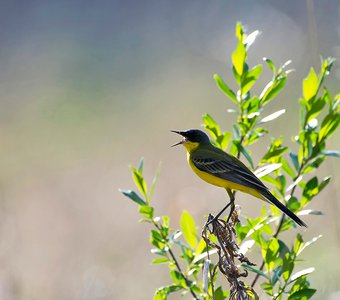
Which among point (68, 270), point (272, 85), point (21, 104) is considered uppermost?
point (21, 104)

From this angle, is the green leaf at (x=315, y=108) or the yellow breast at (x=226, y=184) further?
the yellow breast at (x=226, y=184)

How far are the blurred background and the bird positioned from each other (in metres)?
0.68

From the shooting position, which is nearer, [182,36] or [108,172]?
[108,172]

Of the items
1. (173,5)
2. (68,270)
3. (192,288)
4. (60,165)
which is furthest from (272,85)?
(173,5)

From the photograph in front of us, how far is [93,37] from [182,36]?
2.44 metres

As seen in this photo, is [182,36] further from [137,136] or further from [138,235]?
[138,235]

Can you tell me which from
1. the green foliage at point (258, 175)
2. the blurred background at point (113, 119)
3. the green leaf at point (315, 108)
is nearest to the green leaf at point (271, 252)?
the green foliage at point (258, 175)

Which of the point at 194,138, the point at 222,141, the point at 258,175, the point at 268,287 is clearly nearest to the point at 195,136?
the point at 194,138

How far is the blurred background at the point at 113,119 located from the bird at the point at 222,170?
680mm

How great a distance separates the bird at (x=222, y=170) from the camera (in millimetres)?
4398

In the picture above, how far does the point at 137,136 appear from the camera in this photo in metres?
11.9

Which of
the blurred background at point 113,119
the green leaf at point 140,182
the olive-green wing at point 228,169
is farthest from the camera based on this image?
the blurred background at point 113,119

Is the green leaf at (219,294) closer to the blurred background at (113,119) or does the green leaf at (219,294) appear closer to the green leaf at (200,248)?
the green leaf at (200,248)

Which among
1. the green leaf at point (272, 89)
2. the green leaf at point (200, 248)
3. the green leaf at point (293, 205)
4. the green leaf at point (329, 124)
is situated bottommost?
the green leaf at point (293, 205)
